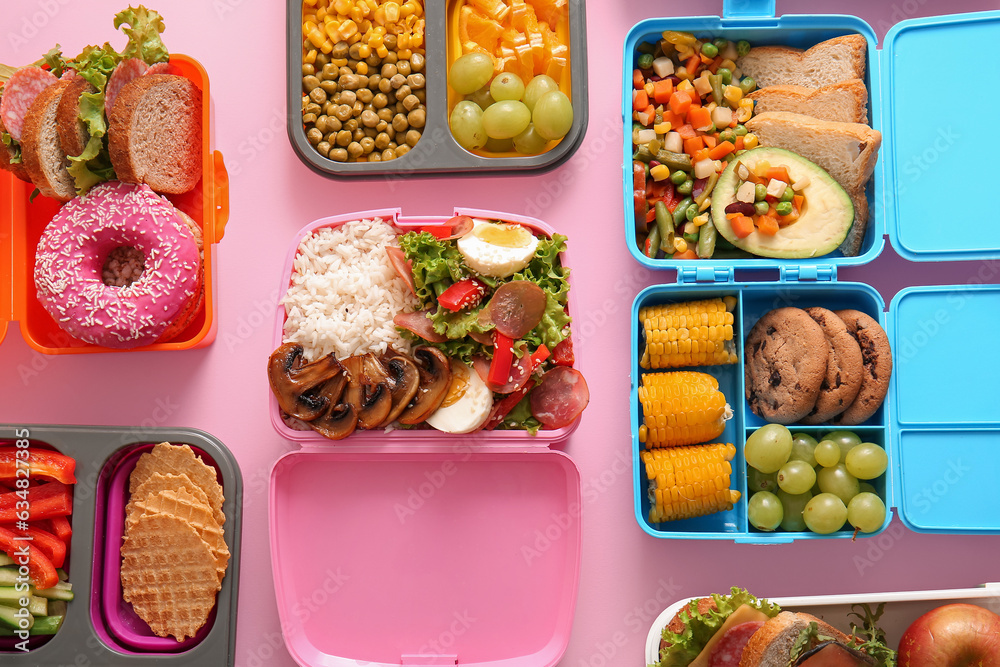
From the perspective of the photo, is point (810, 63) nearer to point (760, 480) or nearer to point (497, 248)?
point (497, 248)

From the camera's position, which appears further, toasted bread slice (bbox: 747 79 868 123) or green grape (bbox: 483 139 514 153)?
green grape (bbox: 483 139 514 153)

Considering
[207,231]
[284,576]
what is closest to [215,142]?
[207,231]

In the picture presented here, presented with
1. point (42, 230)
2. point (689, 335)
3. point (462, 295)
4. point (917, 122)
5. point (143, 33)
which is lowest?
point (689, 335)

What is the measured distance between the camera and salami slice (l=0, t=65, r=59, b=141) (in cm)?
204

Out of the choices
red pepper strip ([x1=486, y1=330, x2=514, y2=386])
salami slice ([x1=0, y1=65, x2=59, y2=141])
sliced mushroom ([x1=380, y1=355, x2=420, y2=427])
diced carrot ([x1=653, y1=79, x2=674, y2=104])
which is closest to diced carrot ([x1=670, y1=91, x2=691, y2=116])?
diced carrot ([x1=653, y1=79, x2=674, y2=104])

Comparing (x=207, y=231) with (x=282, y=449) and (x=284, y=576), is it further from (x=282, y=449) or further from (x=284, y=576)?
(x=284, y=576)

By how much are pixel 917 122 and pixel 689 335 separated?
1.01 m

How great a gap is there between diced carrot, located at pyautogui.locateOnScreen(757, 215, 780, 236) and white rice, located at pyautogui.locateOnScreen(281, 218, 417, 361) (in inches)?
42.6

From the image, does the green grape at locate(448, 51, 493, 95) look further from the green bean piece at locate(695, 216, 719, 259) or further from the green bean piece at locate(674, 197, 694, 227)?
the green bean piece at locate(695, 216, 719, 259)

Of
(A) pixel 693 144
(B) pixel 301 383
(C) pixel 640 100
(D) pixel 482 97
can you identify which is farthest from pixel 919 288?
(B) pixel 301 383

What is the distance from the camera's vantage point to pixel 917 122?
2.21 metres

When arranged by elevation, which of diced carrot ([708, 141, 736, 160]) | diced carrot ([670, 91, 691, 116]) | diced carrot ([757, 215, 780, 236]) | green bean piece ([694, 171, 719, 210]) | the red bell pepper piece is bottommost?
the red bell pepper piece

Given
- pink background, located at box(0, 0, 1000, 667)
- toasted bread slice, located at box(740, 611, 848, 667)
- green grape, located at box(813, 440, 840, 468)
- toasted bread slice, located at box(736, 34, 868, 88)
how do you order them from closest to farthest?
toasted bread slice, located at box(740, 611, 848, 667), green grape, located at box(813, 440, 840, 468), toasted bread slice, located at box(736, 34, 868, 88), pink background, located at box(0, 0, 1000, 667)

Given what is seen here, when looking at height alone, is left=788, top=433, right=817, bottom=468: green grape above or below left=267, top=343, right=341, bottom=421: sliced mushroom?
below
